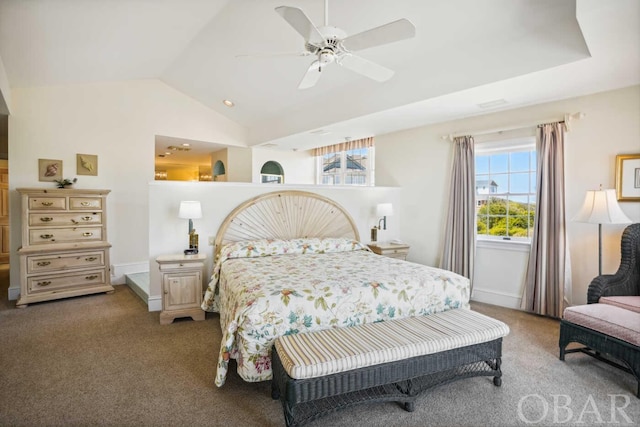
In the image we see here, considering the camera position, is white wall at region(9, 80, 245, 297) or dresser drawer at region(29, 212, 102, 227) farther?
white wall at region(9, 80, 245, 297)

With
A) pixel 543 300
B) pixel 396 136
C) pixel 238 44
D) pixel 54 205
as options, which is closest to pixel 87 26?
pixel 238 44

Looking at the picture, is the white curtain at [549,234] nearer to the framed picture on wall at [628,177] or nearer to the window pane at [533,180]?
the window pane at [533,180]

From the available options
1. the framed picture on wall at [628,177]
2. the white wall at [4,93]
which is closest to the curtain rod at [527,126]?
the framed picture on wall at [628,177]

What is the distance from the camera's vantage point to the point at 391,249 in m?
4.75

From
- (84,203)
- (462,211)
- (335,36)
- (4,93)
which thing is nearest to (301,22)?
(335,36)

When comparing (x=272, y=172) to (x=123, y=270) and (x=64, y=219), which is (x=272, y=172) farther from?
(x=64, y=219)

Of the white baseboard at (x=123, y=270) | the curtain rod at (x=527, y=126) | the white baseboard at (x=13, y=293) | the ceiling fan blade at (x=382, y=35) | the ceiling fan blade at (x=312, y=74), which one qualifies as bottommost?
the white baseboard at (x=13, y=293)

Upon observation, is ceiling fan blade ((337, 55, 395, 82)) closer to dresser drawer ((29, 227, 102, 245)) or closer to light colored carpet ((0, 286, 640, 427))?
A: light colored carpet ((0, 286, 640, 427))

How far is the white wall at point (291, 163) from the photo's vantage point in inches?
272

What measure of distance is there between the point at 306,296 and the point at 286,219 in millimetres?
2247

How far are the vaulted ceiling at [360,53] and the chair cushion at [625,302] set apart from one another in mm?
1946

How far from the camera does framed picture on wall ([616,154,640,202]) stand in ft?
10.5

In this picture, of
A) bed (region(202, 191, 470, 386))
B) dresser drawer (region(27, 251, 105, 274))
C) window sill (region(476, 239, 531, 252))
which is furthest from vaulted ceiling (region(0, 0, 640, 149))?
dresser drawer (region(27, 251, 105, 274))

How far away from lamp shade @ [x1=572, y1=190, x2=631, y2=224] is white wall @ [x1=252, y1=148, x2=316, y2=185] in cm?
527
